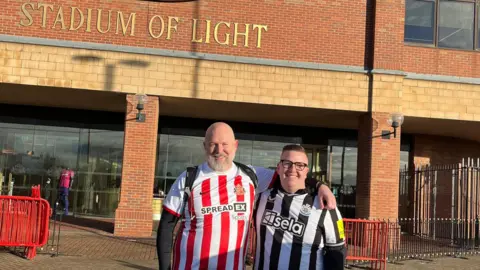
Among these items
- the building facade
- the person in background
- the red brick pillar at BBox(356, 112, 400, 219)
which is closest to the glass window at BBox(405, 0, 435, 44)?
the building facade

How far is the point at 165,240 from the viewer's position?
10.3 ft

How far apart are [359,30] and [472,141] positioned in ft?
23.9

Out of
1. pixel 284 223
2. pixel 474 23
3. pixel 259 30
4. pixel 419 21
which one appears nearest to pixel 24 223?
pixel 259 30

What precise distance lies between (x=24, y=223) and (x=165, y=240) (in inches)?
291

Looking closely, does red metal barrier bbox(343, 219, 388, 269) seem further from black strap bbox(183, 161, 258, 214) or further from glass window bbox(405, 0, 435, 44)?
black strap bbox(183, 161, 258, 214)

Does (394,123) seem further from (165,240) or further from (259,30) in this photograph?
(165,240)

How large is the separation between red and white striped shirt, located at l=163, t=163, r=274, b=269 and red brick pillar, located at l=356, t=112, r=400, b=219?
1105cm

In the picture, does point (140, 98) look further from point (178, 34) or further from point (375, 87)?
point (375, 87)

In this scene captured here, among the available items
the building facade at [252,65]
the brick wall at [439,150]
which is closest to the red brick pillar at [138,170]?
the building facade at [252,65]

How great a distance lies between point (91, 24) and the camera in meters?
13.5

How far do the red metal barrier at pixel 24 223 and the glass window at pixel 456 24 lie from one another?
11.5 m

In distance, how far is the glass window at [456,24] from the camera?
594 inches

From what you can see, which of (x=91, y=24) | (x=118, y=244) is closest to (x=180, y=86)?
(x=91, y=24)

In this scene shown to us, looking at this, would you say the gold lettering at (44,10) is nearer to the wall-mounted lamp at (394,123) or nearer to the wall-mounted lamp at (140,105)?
the wall-mounted lamp at (140,105)
